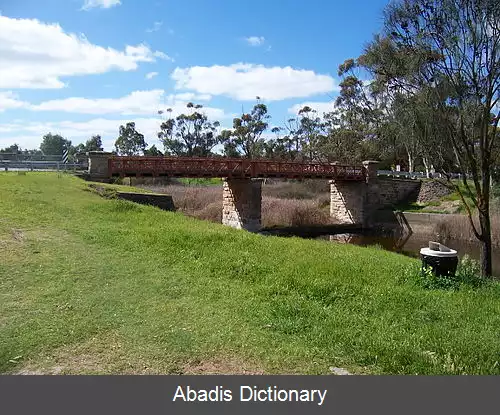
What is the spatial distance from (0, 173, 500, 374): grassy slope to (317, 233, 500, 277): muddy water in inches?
569

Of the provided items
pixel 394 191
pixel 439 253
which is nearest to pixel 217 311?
pixel 439 253

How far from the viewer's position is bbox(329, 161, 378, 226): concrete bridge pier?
35.8m

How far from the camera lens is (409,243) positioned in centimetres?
2761

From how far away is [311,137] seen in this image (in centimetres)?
5738

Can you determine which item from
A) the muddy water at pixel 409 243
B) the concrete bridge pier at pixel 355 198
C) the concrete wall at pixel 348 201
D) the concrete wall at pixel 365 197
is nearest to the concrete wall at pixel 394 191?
the concrete wall at pixel 365 197

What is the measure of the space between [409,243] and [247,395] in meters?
25.9

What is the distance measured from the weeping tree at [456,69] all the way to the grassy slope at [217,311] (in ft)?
11.2

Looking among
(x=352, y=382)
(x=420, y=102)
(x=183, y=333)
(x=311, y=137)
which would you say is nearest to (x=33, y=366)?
(x=183, y=333)

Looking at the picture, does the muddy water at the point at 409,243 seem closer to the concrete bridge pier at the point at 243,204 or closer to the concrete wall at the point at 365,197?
A: the concrete bridge pier at the point at 243,204

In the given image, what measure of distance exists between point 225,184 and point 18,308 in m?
24.4

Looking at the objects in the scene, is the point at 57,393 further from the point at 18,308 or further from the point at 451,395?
the point at 451,395

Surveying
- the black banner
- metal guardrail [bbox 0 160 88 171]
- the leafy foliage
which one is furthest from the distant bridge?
the leafy foliage

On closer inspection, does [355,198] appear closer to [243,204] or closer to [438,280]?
[243,204]

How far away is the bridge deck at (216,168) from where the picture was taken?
24.1 m
